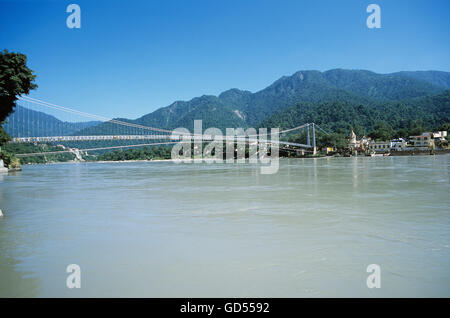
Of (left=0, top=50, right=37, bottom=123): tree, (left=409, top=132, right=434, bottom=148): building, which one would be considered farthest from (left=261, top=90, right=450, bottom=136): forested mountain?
(left=0, top=50, right=37, bottom=123): tree

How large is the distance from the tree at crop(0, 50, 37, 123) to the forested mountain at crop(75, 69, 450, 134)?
9779 cm

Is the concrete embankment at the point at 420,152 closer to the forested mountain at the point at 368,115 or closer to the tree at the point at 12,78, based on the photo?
the forested mountain at the point at 368,115

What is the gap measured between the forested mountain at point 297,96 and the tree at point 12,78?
321ft

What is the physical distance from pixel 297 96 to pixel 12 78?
139 m

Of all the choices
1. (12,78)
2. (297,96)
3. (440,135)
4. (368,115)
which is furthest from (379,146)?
(297,96)

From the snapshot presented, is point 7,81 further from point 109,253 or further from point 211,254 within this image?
point 211,254

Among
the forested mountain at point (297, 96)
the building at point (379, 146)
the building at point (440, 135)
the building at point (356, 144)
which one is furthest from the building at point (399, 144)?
the forested mountain at point (297, 96)

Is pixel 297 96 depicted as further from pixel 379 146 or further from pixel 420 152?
pixel 420 152

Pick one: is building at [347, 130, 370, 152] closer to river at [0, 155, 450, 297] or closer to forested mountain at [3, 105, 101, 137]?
forested mountain at [3, 105, 101, 137]

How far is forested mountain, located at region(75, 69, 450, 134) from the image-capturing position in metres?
122

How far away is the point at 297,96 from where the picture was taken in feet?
471

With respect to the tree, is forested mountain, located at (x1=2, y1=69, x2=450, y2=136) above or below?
above

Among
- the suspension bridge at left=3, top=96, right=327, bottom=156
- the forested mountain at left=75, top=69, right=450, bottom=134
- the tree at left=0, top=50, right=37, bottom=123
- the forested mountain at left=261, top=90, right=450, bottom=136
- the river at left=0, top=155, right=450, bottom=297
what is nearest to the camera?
the river at left=0, top=155, right=450, bottom=297

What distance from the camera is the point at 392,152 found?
61.9 meters
